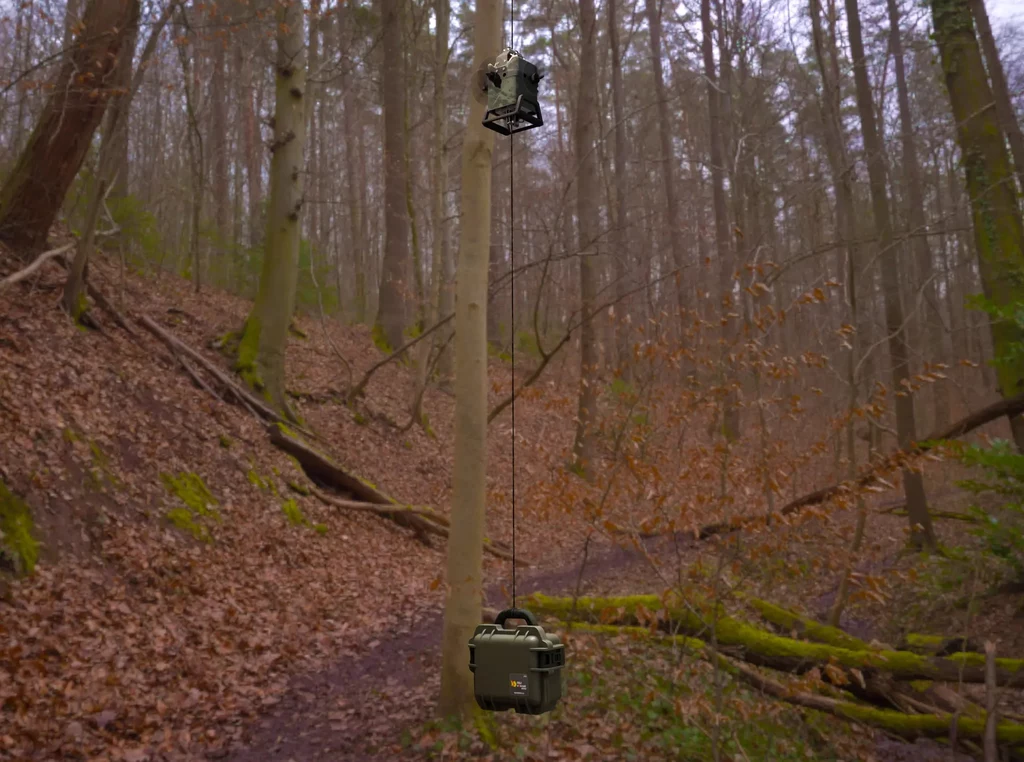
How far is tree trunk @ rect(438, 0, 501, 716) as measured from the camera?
5.08m

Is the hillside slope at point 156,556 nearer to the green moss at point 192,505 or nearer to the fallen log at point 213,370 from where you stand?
the green moss at point 192,505

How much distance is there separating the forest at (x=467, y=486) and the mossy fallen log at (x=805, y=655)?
0.03 m

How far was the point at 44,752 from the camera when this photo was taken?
4.76 metres

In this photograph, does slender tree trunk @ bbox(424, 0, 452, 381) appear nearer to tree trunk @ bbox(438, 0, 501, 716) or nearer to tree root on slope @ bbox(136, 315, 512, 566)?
tree root on slope @ bbox(136, 315, 512, 566)

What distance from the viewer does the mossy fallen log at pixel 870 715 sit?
6.09 metres

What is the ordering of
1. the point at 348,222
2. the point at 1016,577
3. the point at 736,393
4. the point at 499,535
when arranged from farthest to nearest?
the point at 348,222 < the point at 499,535 < the point at 1016,577 < the point at 736,393

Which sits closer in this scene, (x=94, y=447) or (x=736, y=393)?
(x=736, y=393)

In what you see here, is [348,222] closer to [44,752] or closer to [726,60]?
[726,60]

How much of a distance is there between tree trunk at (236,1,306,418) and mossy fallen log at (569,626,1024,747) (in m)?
7.76

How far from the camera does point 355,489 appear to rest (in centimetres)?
1190

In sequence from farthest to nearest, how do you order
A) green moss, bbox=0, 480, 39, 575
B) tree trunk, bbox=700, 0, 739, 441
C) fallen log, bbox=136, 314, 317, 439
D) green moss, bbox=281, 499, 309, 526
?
tree trunk, bbox=700, 0, 739, 441, fallen log, bbox=136, 314, 317, 439, green moss, bbox=281, 499, 309, 526, green moss, bbox=0, 480, 39, 575

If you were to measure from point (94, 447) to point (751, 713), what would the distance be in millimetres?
6723

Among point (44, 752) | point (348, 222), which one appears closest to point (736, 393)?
point (44, 752)

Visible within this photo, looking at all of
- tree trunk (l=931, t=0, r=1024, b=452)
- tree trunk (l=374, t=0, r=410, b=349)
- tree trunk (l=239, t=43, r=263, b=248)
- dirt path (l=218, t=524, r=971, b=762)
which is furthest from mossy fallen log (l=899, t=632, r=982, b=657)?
tree trunk (l=239, t=43, r=263, b=248)
